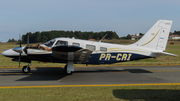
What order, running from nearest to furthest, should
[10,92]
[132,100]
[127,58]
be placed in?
[132,100]
[10,92]
[127,58]

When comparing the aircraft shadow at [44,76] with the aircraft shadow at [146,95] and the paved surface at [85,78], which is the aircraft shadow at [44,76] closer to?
the paved surface at [85,78]

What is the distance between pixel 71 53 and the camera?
11.3 metres

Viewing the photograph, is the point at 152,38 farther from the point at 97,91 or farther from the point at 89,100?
the point at 89,100

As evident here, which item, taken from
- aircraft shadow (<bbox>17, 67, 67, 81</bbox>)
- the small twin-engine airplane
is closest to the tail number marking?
the small twin-engine airplane

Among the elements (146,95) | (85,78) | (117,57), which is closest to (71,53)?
(85,78)

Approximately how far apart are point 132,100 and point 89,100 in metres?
1.62

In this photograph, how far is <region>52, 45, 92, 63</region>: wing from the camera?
10.7m

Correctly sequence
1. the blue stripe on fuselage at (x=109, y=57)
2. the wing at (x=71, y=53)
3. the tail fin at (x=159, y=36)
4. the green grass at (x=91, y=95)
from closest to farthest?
the green grass at (x=91, y=95) < the wing at (x=71, y=53) < the blue stripe on fuselage at (x=109, y=57) < the tail fin at (x=159, y=36)

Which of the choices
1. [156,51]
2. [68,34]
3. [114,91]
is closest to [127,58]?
[156,51]

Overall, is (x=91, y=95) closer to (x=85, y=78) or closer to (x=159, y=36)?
(x=85, y=78)

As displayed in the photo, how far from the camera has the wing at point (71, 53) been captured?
10695mm

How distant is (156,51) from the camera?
13711 millimetres

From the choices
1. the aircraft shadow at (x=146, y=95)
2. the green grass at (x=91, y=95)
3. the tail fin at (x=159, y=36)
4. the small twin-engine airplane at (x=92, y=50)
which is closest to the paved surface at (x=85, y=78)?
the small twin-engine airplane at (x=92, y=50)

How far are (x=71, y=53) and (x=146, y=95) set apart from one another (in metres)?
5.71
